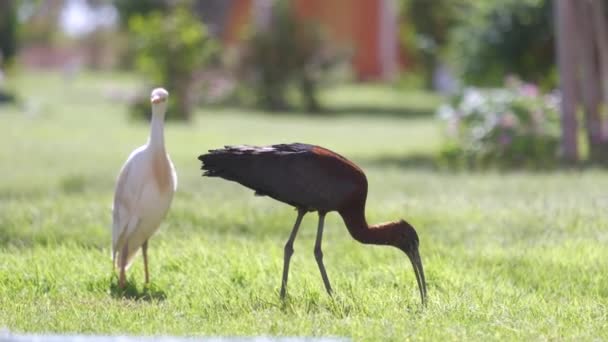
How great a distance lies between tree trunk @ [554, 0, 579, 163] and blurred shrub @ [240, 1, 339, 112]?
16278 mm

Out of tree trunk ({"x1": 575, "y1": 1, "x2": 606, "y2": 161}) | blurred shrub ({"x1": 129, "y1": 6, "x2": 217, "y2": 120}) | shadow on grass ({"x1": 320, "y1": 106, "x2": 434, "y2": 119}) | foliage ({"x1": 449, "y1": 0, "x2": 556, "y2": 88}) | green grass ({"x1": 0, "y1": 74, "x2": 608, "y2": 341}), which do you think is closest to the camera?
green grass ({"x1": 0, "y1": 74, "x2": 608, "y2": 341})

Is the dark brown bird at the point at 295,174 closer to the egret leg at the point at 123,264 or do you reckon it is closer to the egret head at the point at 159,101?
the egret head at the point at 159,101

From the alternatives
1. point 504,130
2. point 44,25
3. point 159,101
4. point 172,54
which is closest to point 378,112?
point 172,54

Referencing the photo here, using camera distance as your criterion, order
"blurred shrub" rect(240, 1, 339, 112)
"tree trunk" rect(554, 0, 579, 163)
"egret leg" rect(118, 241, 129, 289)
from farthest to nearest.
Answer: "blurred shrub" rect(240, 1, 339, 112) → "tree trunk" rect(554, 0, 579, 163) → "egret leg" rect(118, 241, 129, 289)

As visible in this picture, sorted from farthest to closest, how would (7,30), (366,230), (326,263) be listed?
(7,30), (326,263), (366,230)

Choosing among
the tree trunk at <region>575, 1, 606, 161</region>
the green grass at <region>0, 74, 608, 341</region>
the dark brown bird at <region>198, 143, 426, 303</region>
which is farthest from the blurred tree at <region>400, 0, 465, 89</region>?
the dark brown bird at <region>198, 143, 426, 303</region>

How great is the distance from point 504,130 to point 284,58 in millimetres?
15926

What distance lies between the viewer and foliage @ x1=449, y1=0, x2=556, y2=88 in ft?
63.0

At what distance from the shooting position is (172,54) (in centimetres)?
2591

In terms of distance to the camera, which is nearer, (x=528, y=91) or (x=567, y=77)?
(x=567, y=77)

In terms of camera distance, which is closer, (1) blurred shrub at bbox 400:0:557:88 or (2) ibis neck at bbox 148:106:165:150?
(2) ibis neck at bbox 148:106:165:150

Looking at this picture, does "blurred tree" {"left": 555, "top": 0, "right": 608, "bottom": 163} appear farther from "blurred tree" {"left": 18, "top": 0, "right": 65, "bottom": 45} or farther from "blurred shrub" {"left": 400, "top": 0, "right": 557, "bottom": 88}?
"blurred tree" {"left": 18, "top": 0, "right": 65, "bottom": 45}

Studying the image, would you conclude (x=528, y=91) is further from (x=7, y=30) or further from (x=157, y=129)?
(x=7, y=30)

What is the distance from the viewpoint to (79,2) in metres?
58.0
